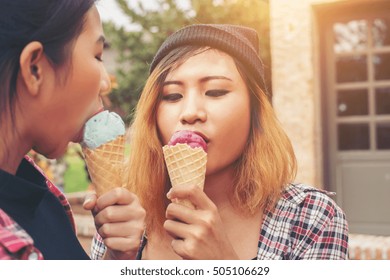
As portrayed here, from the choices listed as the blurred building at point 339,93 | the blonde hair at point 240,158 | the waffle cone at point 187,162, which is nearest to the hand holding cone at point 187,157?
the waffle cone at point 187,162

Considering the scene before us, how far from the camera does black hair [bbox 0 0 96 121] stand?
641 millimetres

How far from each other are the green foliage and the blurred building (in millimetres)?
141

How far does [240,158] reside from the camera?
1018 millimetres

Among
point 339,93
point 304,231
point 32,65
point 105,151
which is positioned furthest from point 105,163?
point 339,93

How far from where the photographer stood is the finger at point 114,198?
2.46 feet

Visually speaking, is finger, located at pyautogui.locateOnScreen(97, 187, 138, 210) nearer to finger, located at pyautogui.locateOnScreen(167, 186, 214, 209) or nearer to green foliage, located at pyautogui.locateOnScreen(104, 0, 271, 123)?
finger, located at pyautogui.locateOnScreen(167, 186, 214, 209)

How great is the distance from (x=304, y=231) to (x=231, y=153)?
7.9 inches

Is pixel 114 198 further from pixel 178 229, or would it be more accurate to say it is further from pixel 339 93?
pixel 339 93

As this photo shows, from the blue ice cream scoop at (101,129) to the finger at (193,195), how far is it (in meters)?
0.14

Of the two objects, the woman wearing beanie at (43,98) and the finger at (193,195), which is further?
the finger at (193,195)

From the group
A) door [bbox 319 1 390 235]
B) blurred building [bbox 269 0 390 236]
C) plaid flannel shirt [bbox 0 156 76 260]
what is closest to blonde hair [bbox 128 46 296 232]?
plaid flannel shirt [bbox 0 156 76 260]

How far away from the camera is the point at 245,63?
97cm

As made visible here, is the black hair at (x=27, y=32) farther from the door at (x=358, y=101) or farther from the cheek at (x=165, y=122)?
the door at (x=358, y=101)
